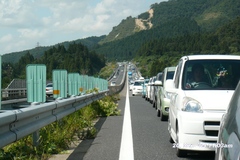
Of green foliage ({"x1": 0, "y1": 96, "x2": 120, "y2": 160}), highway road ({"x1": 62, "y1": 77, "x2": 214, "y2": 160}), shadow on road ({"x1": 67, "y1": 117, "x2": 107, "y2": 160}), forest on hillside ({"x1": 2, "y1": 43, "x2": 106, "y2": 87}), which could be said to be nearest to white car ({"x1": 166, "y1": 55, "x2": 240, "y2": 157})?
highway road ({"x1": 62, "y1": 77, "x2": 214, "y2": 160})

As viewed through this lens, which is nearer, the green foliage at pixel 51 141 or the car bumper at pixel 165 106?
the green foliage at pixel 51 141

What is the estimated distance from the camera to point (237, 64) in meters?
9.46

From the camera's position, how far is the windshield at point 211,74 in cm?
912

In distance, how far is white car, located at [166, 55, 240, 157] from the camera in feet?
25.0

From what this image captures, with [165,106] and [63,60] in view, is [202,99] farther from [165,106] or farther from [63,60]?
[63,60]

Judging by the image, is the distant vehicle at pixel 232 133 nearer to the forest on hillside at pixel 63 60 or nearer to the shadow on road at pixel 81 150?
the shadow on road at pixel 81 150

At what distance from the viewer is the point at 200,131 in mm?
7605

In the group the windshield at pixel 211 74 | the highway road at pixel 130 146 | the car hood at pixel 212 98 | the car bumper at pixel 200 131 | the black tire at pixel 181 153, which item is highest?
the windshield at pixel 211 74

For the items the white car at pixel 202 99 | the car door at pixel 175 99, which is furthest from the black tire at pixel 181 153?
the car door at pixel 175 99

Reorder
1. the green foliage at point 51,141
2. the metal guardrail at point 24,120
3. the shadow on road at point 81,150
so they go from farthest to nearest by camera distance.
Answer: the shadow on road at point 81,150 → the green foliage at point 51,141 → the metal guardrail at point 24,120

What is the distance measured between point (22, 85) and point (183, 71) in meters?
33.4

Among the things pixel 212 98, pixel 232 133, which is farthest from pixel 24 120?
pixel 232 133

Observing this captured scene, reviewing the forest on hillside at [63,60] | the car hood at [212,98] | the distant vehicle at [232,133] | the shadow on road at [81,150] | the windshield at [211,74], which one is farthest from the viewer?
the forest on hillside at [63,60]

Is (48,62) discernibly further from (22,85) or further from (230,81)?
(230,81)
